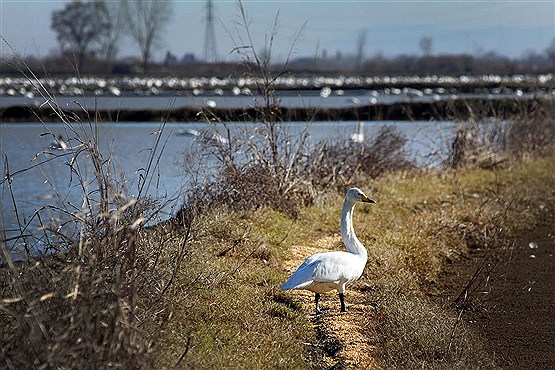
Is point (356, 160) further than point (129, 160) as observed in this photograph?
No

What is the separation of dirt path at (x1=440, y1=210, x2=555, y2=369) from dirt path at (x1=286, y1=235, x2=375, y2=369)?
3.59 ft

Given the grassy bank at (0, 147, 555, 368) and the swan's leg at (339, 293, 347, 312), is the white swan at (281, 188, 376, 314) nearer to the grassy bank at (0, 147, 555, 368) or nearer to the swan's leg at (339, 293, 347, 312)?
the swan's leg at (339, 293, 347, 312)

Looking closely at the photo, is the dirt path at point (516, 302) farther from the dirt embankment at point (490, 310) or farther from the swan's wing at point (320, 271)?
the swan's wing at point (320, 271)

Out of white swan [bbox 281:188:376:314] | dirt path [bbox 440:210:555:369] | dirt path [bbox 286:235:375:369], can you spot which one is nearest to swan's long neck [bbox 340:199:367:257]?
white swan [bbox 281:188:376:314]

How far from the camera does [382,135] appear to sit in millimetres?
14492

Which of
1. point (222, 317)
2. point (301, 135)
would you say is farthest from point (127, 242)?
point (301, 135)

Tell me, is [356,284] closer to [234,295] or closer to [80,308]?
[234,295]

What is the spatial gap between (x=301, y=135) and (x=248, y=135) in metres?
1.12

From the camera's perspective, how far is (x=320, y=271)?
6457 millimetres

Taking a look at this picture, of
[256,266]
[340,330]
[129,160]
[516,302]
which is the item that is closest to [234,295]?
[340,330]

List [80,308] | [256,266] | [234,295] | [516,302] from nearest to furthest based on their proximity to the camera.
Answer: [80,308], [234,295], [256,266], [516,302]

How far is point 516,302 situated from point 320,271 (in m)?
2.81

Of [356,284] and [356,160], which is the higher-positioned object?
[356,160]

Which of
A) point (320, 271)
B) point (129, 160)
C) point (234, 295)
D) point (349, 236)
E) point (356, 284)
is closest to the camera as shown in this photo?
point (320, 271)
